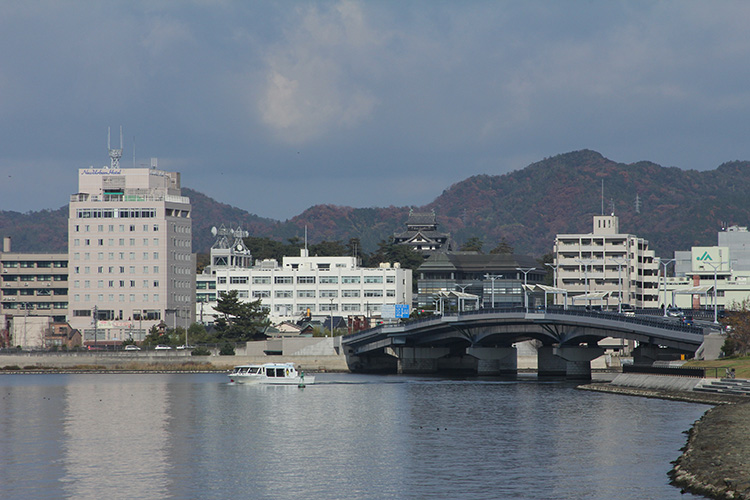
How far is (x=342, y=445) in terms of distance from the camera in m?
73.2

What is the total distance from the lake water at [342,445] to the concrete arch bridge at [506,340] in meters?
11.5

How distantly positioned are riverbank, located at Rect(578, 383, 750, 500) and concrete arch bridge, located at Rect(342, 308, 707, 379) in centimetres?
3843

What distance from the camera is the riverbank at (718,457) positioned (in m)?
49.9

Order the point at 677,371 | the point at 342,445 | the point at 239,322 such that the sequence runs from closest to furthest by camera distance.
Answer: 1. the point at 342,445
2. the point at 677,371
3. the point at 239,322

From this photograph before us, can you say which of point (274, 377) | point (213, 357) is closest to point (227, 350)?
point (213, 357)

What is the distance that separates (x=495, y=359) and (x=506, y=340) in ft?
10.3

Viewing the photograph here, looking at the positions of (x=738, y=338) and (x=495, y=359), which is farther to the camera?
(x=495, y=359)

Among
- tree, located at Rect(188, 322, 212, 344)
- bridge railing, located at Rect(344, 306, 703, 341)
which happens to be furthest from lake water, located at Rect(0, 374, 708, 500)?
tree, located at Rect(188, 322, 212, 344)

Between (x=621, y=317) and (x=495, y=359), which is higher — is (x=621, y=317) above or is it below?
above

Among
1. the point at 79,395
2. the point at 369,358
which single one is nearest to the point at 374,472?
the point at 79,395

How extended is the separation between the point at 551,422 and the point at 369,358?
3648 inches

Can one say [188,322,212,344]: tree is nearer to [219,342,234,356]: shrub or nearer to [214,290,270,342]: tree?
[214,290,270,342]: tree

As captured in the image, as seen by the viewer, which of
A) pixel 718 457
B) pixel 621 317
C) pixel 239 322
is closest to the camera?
pixel 718 457

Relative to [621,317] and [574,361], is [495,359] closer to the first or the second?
[574,361]
